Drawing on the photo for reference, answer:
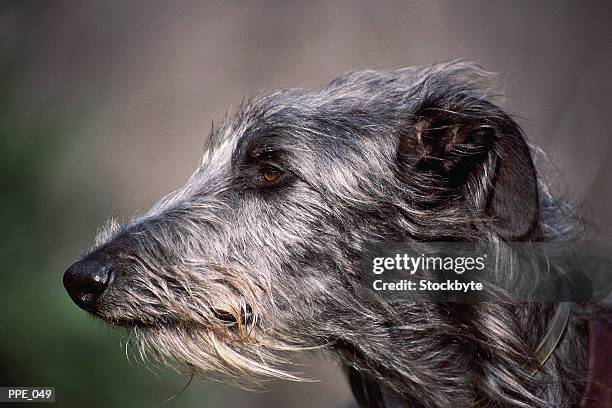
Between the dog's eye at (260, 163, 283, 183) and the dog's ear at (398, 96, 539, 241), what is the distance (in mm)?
455

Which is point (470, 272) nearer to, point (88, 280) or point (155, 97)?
point (88, 280)

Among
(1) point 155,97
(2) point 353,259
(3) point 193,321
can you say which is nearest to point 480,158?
(2) point 353,259

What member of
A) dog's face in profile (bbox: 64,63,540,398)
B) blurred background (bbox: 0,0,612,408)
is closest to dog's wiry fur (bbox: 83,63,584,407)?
dog's face in profile (bbox: 64,63,540,398)

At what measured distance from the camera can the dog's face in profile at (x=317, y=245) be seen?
2.61 metres

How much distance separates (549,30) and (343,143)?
3130 millimetres

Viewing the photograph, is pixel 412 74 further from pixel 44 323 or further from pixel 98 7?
pixel 98 7

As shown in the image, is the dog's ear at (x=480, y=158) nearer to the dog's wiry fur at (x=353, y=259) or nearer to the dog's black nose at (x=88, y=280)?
the dog's wiry fur at (x=353, y=259)

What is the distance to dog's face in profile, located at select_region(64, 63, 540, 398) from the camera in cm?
261

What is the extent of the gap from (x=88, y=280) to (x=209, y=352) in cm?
49

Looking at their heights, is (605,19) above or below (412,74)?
above

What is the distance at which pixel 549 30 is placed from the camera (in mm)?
5336

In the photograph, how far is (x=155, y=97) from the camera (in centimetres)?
645

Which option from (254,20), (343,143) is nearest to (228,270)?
(343,143)

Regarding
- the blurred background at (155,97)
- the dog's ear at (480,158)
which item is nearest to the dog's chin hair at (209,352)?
the dog's ear at (480,158)
